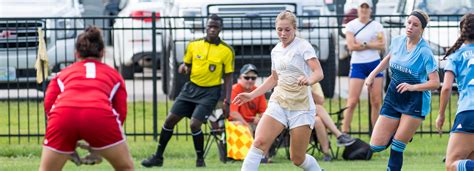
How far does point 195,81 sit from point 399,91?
3534 millimetres

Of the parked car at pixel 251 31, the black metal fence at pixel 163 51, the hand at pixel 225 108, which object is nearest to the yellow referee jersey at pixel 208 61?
the hand at pixel 225 108

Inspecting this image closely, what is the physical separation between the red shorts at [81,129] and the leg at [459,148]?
2754mm

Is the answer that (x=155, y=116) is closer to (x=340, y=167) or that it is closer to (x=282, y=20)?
(x=340, y=167)

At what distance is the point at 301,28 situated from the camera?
650 inches

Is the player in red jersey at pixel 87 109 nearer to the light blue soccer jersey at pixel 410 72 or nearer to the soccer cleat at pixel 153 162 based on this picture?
the light blue soccer jersey at pixel 410 72

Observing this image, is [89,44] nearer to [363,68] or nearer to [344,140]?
[344,140]

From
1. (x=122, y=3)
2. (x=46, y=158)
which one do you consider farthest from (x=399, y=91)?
(x=122, y=3)

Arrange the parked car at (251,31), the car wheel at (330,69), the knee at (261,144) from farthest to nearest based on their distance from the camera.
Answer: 1. the car wheel at (330,69)
2. the parked car at (251,31)
3. the knee at (261,144)

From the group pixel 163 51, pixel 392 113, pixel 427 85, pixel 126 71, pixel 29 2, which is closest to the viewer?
pixel 427 85

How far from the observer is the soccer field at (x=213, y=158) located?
46.6ft

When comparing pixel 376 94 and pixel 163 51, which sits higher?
pixel 163 51

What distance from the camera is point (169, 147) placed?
16.2 metres

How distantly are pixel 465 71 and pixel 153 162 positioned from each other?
5.19 meters

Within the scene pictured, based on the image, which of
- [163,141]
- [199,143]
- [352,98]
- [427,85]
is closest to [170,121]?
[163,141]
